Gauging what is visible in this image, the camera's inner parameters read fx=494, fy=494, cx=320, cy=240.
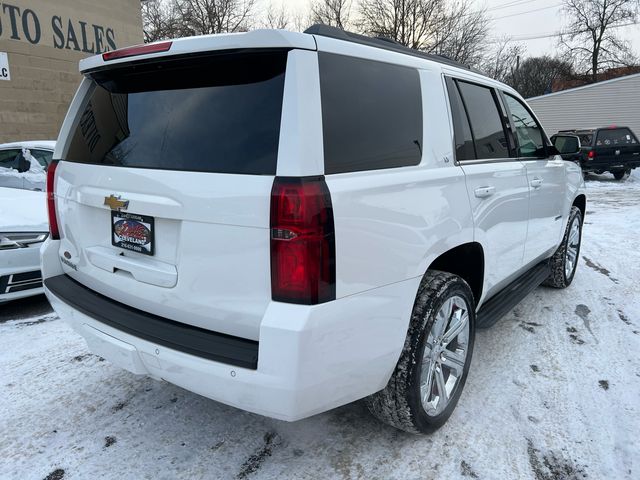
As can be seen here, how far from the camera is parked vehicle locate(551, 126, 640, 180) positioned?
1628 cm

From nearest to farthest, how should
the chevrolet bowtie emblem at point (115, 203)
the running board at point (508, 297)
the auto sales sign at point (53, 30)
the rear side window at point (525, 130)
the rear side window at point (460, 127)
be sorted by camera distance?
the chevrolet bowtie emblem at point (115, 203) < the rear side window at point (460, 127) < the running board at point (508, 297) < the rear side window at point (525, 130) < the auto sales sign at point (53, 30)

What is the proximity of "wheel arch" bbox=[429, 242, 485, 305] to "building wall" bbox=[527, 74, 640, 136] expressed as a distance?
25928 millimetres

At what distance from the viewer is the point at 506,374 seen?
3.31 metres

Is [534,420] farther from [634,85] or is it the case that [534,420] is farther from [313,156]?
[634,85]

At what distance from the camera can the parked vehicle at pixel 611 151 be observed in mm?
16281

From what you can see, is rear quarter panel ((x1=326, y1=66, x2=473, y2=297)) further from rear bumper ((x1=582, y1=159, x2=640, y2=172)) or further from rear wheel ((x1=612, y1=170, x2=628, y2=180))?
rear wheel ((x1=612, y1=170, x2=628, y2=180))

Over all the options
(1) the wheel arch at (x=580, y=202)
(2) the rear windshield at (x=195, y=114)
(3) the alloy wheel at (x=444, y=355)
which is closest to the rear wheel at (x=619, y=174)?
(1) the wheel arch at (x=580, y=202)

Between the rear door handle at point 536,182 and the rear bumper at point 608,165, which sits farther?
the rear bumper at point 608,165

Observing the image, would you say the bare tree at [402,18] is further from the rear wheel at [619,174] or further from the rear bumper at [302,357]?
the rear bumper at [302,357]

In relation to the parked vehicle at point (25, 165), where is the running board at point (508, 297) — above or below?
below

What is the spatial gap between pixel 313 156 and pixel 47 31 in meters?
13.8

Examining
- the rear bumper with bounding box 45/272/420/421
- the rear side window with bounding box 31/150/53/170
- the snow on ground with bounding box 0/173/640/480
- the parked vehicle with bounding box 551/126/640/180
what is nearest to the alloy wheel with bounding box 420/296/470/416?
the snow on ground with bounding box 0/173/640/480

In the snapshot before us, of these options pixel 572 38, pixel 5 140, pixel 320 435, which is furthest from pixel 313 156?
pixel 572 38

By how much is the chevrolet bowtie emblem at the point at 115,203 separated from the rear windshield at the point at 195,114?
0.57ft
